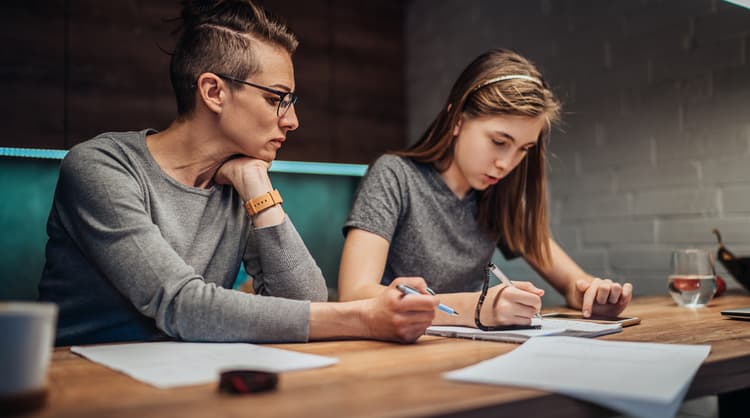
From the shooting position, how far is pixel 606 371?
744 millimetres

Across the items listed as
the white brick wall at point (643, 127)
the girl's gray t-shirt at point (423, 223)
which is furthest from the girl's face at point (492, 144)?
the white brick wall at point (643, 127)

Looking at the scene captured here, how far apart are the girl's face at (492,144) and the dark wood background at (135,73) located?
1133mm

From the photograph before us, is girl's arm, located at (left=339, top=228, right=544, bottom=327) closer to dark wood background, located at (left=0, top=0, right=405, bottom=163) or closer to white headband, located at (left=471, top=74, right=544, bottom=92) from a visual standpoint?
white headband, located at (left=471, top=74, right=544, bottom=92)

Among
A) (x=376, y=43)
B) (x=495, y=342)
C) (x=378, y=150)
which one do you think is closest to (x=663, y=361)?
(x=495, y=342)

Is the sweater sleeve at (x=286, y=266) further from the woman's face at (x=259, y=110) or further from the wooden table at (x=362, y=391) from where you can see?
the wooden table at (x=362, y=391)

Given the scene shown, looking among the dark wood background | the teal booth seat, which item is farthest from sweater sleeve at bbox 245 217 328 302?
the teal booth seat

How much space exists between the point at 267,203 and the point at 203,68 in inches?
12.2

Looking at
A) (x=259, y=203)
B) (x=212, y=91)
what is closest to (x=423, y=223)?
(x=259, y=203)

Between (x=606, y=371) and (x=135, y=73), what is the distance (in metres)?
2.24

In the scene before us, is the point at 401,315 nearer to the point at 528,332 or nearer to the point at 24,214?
the point at 528,332

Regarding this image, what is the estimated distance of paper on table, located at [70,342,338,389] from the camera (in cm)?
72

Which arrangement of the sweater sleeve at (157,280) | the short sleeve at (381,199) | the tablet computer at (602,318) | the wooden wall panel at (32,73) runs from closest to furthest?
1. the sweater sleeve at (157,280)
2. the tablet computer at (602,318)
3. the short sleeve at (381,199)
4. the wooden wall panel at (32,73)

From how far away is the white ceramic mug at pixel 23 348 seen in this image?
22.2 inches

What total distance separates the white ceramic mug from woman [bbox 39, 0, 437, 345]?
0.38 meters
